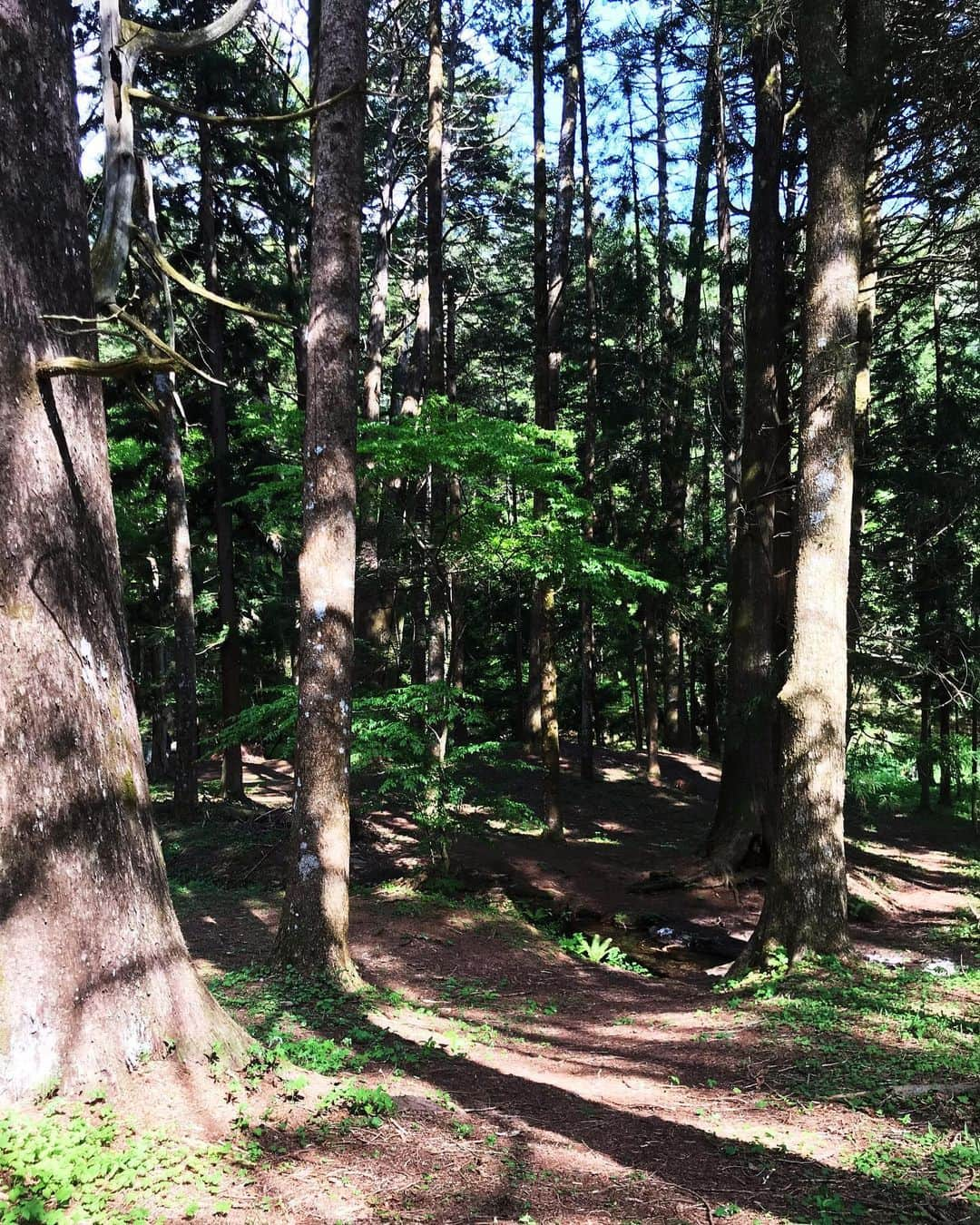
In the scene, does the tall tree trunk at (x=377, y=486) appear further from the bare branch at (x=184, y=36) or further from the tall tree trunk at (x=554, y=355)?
the bare branch at (x=184, y=36)

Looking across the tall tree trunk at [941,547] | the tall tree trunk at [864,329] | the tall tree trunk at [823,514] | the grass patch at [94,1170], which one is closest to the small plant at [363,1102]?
the grass patch at [94,1170]

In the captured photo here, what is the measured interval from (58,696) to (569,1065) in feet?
14.4

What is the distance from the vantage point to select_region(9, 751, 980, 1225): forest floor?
3.50 meters

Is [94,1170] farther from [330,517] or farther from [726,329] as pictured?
[726,329]

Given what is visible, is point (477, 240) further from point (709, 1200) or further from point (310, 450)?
point (709, 1200)

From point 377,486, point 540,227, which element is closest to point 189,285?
point 377,486

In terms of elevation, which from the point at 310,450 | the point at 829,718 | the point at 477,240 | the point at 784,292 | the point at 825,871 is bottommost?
the point at 825,871

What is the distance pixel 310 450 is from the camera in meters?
7.02

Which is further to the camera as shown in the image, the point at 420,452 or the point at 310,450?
the point at 420,452

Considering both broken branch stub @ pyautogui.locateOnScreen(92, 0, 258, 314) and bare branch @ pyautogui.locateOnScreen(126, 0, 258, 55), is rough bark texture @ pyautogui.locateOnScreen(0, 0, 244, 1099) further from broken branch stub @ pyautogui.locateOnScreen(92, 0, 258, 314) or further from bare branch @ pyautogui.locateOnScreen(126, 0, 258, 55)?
bare branch @ pyautogui.locateOnScreen(126, 0, 258, 55)

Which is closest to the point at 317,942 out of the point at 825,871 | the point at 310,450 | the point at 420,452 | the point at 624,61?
the point at 310,450

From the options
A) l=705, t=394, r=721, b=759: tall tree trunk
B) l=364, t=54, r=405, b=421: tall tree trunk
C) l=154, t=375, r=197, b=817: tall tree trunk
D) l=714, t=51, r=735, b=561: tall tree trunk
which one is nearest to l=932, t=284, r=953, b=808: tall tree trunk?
l=714, t=51, r=735, b=561: tall tree trunk

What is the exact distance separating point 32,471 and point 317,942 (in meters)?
4.57

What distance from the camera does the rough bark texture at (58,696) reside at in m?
3.30
